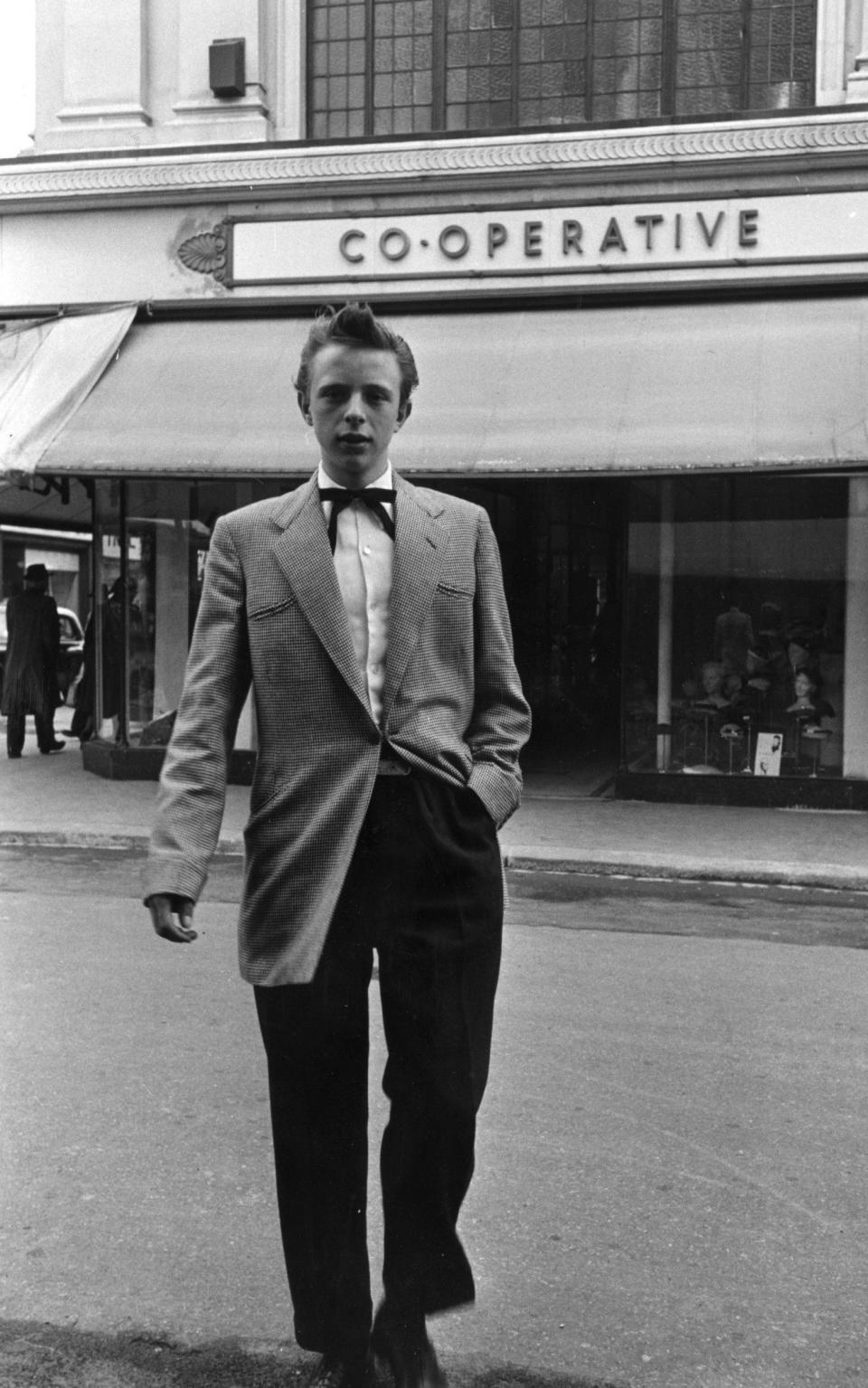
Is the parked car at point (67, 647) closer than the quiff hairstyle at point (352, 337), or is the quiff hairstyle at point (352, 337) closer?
the quiff hairstyle at point (352, 337)

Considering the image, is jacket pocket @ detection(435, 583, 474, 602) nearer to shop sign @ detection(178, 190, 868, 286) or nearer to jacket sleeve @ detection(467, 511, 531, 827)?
jacket sleeve @ detection(467, 511, 531, 827)

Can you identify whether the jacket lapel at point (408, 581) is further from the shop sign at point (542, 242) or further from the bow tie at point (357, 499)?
the shop sign at point (542, 242)

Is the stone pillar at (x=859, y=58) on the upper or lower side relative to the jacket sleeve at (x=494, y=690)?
upper

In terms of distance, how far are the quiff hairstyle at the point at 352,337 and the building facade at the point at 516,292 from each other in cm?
834

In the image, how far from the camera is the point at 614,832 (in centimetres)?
1132

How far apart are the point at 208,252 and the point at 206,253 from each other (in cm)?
2

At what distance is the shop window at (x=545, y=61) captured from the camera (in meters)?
13.2

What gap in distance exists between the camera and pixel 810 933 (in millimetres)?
8156

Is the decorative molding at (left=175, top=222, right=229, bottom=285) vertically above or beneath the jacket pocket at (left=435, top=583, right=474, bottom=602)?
above

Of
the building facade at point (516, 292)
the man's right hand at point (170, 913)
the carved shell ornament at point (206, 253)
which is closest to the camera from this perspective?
the man's right hand at point (170, 913)

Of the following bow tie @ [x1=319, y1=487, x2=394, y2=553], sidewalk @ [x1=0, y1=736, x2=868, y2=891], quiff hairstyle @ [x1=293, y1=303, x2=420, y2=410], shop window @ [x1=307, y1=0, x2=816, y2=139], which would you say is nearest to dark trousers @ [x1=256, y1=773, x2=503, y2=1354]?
bow tie @ [x1=319, y1=487, x2=394, y2=553]

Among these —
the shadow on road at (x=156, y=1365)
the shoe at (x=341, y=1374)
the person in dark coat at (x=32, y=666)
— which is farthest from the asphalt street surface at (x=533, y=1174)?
the person in dark coat at (x=32, y=666)

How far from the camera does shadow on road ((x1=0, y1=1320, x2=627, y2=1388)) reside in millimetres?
3225

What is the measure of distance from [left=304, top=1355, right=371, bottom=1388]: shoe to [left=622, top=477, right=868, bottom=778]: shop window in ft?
33.1
